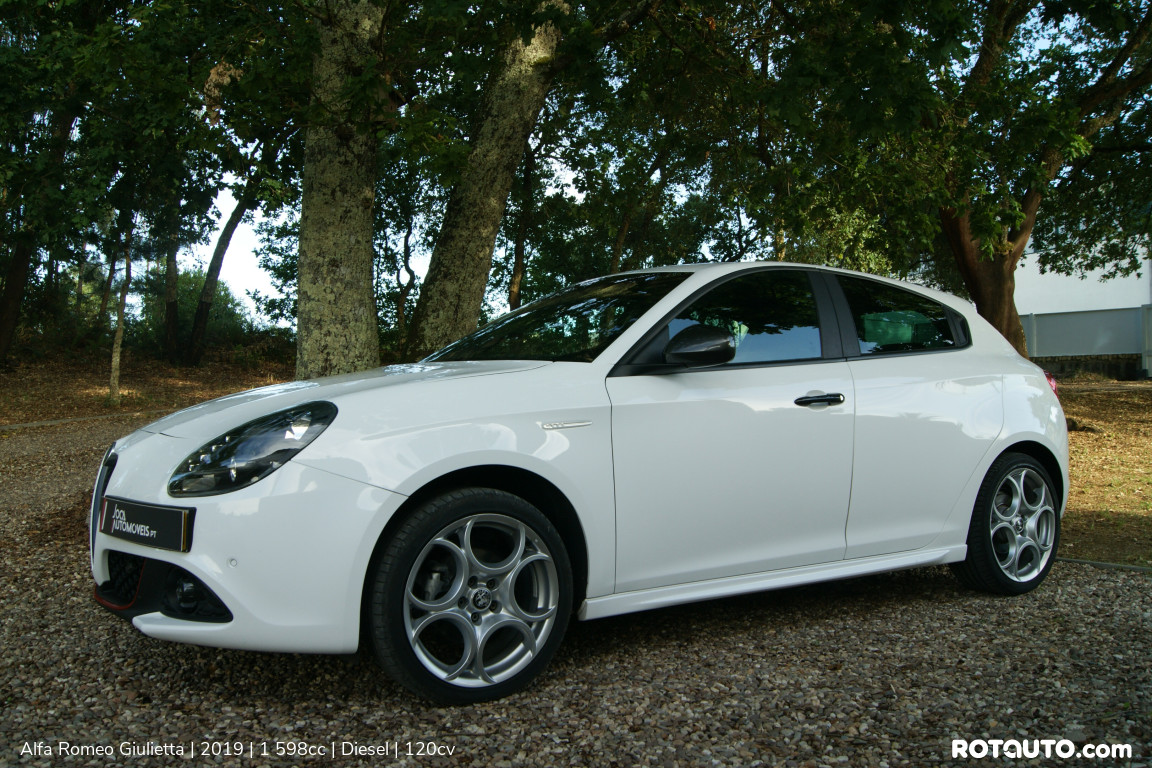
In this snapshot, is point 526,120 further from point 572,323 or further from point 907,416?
point 907,416

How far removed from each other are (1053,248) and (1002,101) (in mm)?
16541

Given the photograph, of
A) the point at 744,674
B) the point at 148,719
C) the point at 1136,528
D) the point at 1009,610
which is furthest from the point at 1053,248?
the point at 148,719

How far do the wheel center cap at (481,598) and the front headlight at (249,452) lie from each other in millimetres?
778

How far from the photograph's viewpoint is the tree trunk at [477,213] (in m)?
7.14

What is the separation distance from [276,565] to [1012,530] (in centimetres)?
362

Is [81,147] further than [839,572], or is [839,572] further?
[81,147]

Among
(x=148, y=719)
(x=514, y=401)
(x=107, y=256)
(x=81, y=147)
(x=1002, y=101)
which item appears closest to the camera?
(x=148, y=719)

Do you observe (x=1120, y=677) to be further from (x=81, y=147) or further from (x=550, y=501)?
(x=81, y=147)

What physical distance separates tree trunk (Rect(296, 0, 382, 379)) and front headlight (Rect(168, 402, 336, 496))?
3571 mm

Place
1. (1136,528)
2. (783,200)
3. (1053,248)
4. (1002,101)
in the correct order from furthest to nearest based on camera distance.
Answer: (1053,248)
(783,200)
(1002,101)
(1136,528)

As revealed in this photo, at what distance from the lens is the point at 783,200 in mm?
10031

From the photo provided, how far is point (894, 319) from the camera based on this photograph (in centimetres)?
454

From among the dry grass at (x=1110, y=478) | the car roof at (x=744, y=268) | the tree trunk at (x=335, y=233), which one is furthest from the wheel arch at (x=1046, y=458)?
the tree trunk at (x=335, y=233)

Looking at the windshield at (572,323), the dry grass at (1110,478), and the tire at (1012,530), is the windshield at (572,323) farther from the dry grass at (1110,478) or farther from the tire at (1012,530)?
the dry grass at (1110,478)
